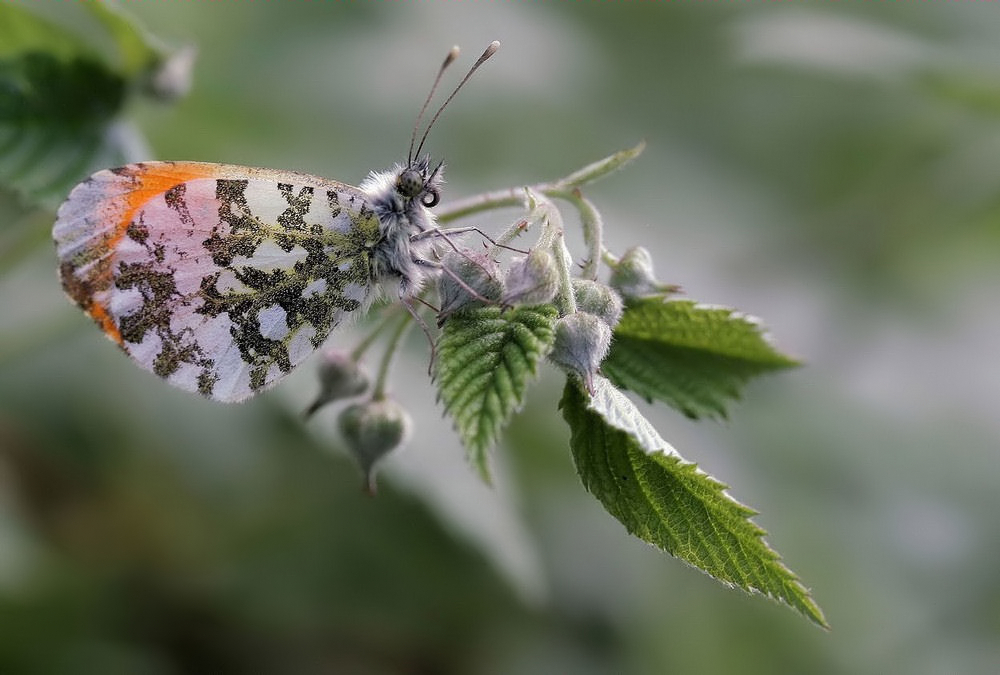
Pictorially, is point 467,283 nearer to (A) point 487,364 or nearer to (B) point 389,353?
(A) point 487,364

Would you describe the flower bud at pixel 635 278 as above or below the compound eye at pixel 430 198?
below

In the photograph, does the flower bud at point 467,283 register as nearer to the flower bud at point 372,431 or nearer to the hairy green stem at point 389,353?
the hairy green stem at point 389,353

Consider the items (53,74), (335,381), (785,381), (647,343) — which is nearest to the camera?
(647,343)

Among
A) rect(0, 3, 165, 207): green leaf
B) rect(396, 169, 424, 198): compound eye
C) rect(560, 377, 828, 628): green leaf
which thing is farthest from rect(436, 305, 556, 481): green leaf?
rect(0, 3, 165, 207): green leaf

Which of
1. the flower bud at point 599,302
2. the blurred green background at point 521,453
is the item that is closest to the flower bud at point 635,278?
the flower bud at point 599,302

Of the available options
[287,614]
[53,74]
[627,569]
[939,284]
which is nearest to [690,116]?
[939,284]

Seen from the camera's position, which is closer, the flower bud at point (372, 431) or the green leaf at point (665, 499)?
the green leaf at point (665, 499)

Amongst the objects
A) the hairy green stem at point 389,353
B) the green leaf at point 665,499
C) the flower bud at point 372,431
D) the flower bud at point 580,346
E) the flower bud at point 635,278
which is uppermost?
the flower bud at point 635,278

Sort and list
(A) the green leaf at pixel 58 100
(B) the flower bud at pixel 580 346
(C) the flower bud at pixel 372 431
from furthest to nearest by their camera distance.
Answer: (A) the green leaf at pixel 58 100 < (C) the flower bud at pixel 372 431 < (B) the flower bud at pixel 580 346

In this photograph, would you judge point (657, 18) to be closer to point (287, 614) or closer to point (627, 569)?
Result: point (627, 569)
